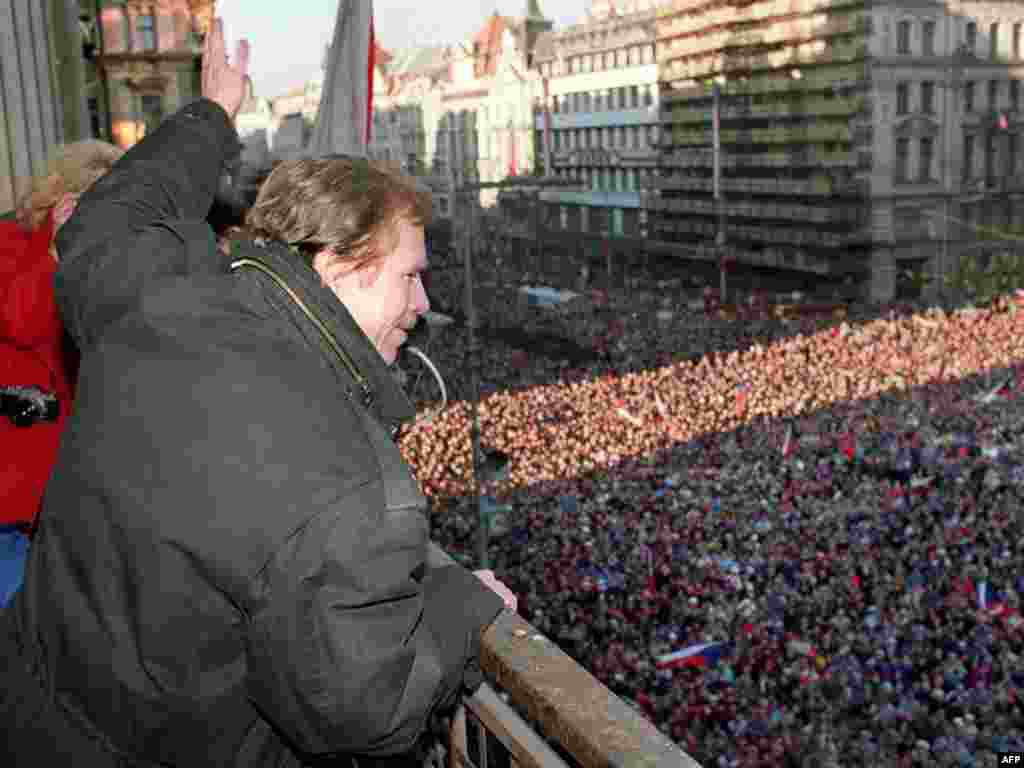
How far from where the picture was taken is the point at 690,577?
15078mm

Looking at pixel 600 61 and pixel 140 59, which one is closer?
pixel 140 59

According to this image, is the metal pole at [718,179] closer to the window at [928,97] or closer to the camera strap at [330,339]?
the window at [928,97]

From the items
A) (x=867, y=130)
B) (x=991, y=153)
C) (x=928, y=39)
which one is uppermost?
(x=928, y=39)

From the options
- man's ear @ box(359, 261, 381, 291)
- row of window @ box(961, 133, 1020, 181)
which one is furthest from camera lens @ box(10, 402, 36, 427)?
row of window @ box(961, 133, 1020, 181)

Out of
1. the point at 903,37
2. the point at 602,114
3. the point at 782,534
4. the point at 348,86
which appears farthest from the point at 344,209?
the point at 602,114

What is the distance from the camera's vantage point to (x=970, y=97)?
55781 mm

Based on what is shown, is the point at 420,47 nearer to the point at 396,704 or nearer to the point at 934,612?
the point at 934,612

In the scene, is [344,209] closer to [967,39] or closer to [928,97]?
[928,97]

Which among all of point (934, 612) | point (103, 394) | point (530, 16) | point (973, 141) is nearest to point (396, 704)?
point (103, 394)

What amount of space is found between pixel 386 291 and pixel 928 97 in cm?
5695

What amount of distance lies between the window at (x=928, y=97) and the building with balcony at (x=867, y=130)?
6 cm

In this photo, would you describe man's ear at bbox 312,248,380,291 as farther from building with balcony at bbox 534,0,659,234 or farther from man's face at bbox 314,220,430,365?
building with balcony at bbox 534,0,659,234

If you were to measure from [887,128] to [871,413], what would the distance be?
106 ft

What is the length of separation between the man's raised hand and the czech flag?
10276 millimetres
